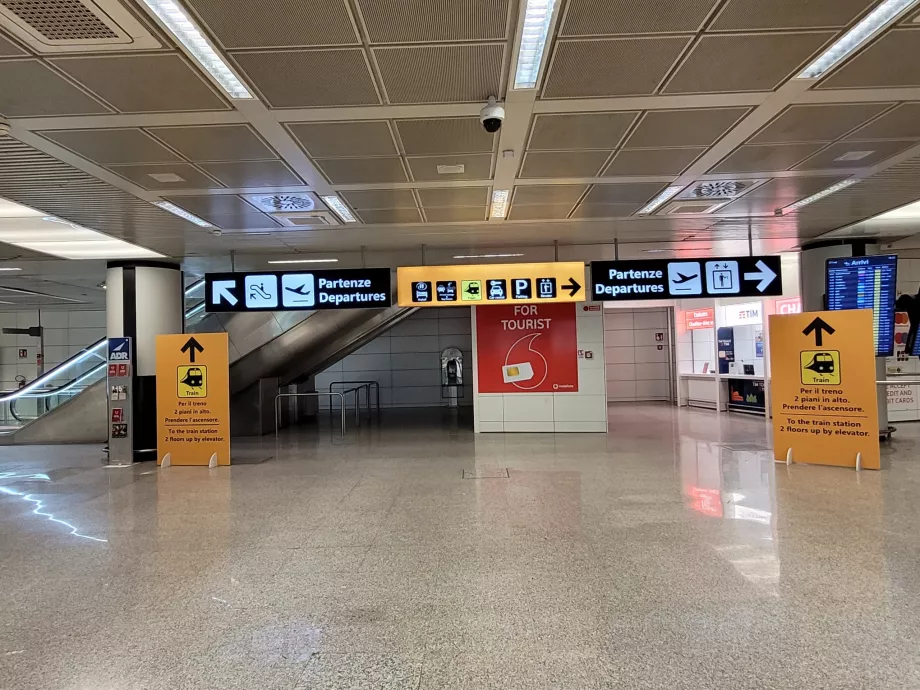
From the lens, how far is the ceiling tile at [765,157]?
16.5 ft

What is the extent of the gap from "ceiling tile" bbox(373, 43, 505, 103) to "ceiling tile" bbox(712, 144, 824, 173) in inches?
105

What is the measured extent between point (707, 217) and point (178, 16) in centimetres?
661

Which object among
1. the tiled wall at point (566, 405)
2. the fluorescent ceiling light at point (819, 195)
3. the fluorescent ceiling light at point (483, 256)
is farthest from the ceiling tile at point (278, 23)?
the tiled wall at point (566, 405)

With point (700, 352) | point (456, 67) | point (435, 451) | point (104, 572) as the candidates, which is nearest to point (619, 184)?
point (456, 67)

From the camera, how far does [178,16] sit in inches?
118

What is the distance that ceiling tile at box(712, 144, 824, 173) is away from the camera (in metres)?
5.02

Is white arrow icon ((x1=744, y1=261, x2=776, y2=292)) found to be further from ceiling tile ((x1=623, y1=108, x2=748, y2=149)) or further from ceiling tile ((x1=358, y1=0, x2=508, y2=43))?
ceiling tile ((x1=358, y1=0, x2=508, y2=43))

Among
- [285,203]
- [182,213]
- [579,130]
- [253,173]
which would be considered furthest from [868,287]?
[182,213]

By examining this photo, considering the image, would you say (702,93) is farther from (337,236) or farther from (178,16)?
(337,236)

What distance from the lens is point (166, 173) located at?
5.32 meters

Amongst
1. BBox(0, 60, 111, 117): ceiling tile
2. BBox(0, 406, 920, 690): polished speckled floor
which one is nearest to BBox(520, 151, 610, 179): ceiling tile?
BBox(0, 406, 920, 690): polished speckled floor

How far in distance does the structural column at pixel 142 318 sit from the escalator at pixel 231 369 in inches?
62.4

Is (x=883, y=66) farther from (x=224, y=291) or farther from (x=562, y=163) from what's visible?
(x=224, y=291)

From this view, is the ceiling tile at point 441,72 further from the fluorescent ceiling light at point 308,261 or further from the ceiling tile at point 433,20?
the fluorescent ceiling light at point 308,261
